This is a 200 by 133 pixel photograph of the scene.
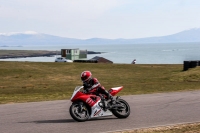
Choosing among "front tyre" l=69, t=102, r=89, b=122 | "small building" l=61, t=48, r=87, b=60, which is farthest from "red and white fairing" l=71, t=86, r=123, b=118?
"small building" l=61, t=48, r=87, b=60

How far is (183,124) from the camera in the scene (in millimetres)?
10328

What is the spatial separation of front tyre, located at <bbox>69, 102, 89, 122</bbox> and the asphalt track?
0.59 feet

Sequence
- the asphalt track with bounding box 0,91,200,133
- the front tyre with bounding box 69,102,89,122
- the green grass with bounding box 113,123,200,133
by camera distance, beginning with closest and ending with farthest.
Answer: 1. the green grass with bounding box 113,123,200,133
2. the asphalt track with bounding box 0,91,200,133
3. the front tyre with bounding box 69,102,89,122

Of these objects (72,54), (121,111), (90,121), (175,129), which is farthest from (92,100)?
(72,54)

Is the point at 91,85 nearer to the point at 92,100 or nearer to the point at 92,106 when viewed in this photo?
the point at 92,100

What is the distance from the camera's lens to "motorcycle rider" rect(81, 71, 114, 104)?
11.2 metres

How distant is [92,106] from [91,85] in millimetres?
634

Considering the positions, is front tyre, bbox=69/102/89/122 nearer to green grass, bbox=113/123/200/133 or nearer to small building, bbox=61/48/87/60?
green grass, bbox=113/123/200/133

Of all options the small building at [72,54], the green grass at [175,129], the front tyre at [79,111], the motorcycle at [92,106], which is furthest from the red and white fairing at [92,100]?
the small building at [72,54]

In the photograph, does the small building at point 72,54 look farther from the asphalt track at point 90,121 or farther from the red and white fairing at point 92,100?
the red and white fairing at point 92,100

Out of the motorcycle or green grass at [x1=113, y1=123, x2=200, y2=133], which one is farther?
the motorcycle

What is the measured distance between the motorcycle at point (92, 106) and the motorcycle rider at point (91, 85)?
12 centimetres

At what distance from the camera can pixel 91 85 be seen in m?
11.3

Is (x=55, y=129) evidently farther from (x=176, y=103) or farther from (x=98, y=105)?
(x=176, y=103)
